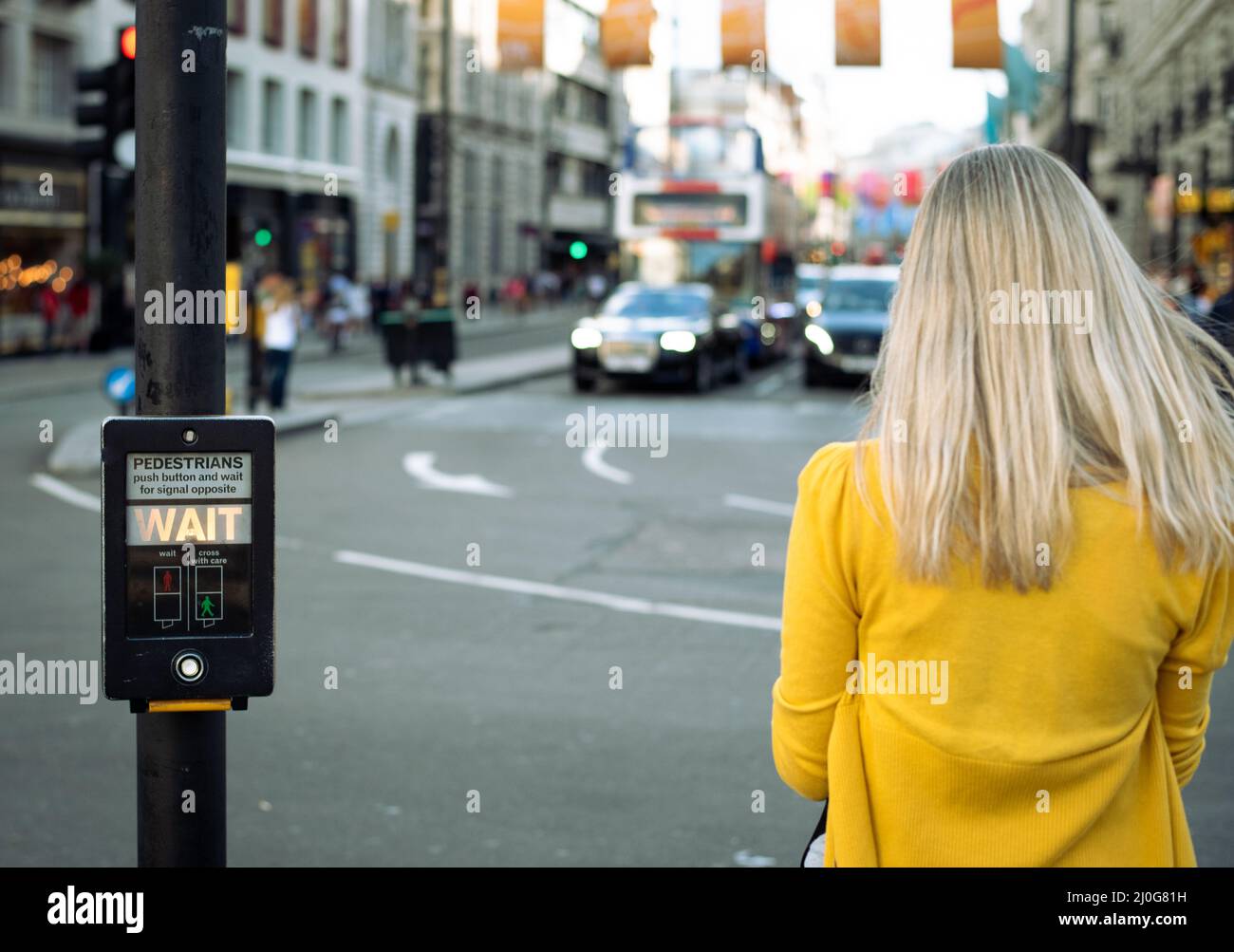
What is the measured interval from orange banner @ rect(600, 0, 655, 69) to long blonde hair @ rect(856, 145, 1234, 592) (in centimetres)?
1658

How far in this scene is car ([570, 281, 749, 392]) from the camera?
25328 millimetres

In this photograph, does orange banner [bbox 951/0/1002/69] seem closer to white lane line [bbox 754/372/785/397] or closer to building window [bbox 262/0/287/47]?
Answer: white lane line [bbox 754/372/785/397]

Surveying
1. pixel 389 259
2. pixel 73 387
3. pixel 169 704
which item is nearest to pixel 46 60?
pixel 73 387

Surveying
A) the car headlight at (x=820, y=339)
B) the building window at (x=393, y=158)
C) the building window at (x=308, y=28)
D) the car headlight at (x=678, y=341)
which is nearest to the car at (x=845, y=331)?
the car headlight at (x=820, y=339)

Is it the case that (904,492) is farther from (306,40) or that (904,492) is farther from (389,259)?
(389,259)

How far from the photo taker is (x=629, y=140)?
1250 inches

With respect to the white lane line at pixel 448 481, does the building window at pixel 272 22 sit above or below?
above

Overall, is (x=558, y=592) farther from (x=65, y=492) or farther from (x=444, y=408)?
(x=444, y=408)

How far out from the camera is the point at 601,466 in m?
16.2

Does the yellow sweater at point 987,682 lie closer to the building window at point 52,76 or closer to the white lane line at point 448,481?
the white lane line at point 448,481

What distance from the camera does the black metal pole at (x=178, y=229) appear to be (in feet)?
7.86

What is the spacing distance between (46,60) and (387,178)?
2177 cm

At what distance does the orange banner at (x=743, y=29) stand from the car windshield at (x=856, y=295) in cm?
988
